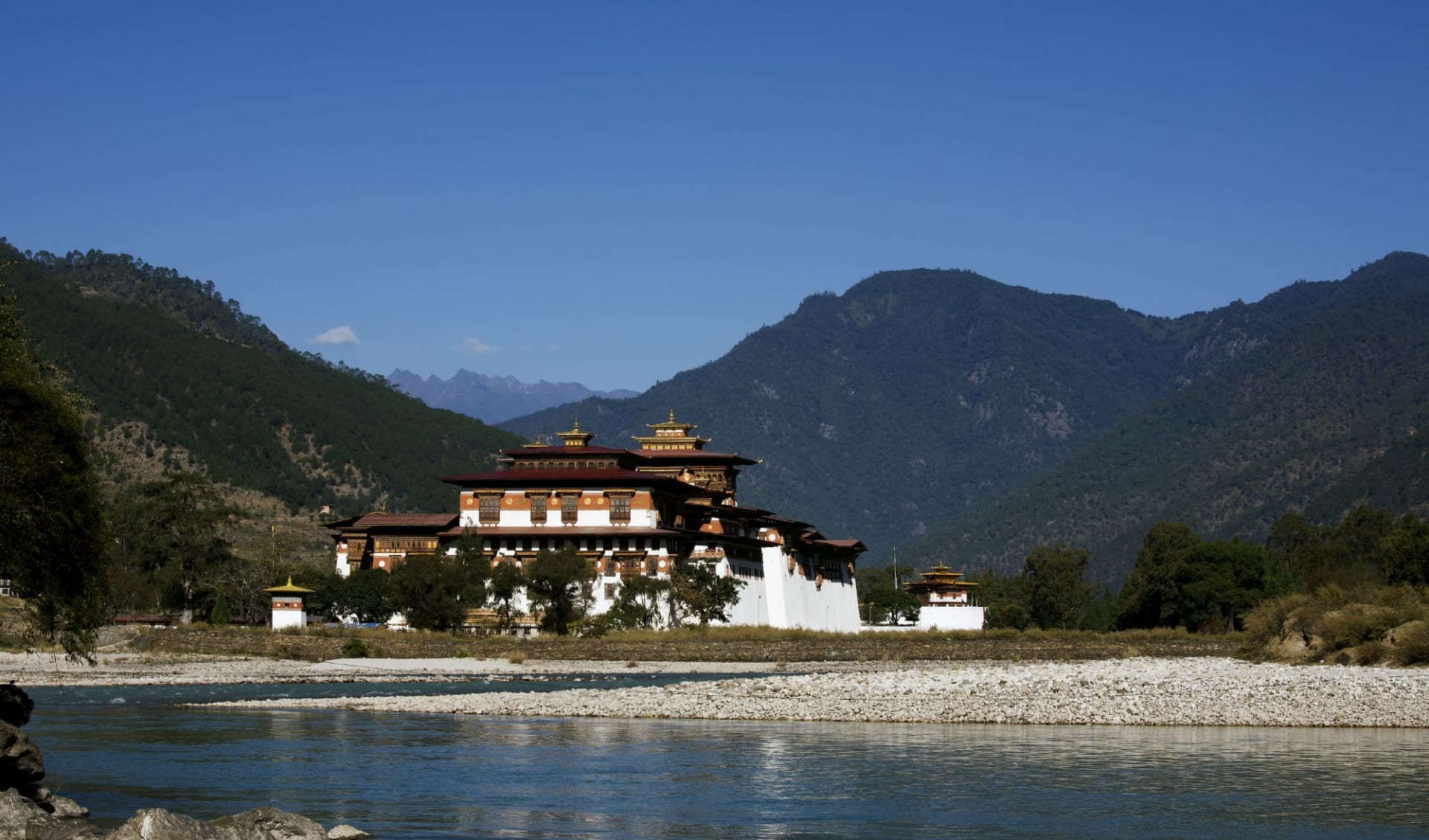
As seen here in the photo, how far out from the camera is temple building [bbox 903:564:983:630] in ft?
349

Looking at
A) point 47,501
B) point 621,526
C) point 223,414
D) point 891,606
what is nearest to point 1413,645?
point 47,501

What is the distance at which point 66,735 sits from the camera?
36281 mm

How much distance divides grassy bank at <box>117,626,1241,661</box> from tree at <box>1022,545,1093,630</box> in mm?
37787

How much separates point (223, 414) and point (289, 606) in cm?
9196

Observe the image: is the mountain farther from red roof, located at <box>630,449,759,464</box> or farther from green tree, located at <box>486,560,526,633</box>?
green tree, located at <box>486,560,526,633</box>

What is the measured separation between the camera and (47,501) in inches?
1020

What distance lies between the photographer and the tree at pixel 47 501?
25.6 m

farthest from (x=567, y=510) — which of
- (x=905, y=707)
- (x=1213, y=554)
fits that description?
(x=905, y=707)

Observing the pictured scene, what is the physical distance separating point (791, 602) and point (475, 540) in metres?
19.0

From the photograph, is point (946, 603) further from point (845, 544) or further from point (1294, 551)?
point (1294, 551)

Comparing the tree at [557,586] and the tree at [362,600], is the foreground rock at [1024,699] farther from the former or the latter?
the tree at [362,600]

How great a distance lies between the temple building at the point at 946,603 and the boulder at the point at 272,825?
83095 mm

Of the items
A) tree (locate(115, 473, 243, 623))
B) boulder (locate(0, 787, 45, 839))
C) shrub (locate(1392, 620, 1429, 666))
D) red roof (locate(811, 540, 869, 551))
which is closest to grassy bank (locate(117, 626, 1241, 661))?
tree (locate(115, 473, 243, 623))

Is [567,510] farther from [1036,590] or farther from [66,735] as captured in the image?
[66,735]
